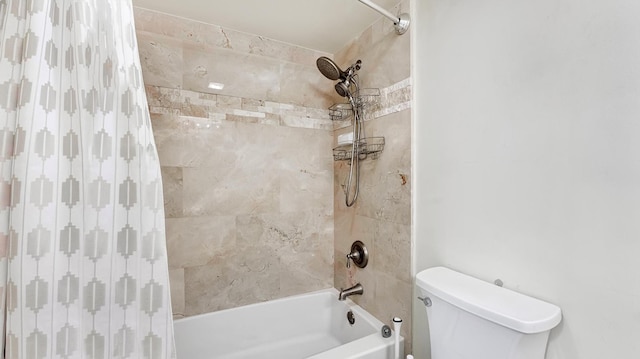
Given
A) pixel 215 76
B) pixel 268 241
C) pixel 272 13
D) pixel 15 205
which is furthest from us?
pixel 268 241

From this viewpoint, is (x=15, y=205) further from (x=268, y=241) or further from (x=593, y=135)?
(x=593, y=135)

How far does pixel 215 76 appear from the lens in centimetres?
166

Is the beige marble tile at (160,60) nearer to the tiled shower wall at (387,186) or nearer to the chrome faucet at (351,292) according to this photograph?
the tiled shower wall at (387,186)

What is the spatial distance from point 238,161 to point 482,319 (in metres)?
1.51

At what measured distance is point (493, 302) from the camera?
32.6 inches

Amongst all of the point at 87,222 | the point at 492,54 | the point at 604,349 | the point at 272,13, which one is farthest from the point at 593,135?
the point at 272,13

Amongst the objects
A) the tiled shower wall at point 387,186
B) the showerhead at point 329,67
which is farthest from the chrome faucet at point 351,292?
the showerhead at point 329,67

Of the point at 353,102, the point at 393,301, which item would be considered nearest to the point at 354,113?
the point at 353,102

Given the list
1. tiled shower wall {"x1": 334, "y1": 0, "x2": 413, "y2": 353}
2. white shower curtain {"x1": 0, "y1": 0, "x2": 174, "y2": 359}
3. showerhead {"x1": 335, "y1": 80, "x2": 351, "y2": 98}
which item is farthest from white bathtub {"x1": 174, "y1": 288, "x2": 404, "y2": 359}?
showerhead {"x1": 335, "y1": 80, "x2": 351, "y2": 98}

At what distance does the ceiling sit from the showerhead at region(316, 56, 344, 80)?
26 cm

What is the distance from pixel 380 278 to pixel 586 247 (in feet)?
3.17

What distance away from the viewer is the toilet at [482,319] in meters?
0.75

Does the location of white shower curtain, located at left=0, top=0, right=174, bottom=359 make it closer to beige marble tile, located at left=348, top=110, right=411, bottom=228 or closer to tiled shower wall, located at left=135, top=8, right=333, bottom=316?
tiled shower wall, located at left=135, top=8, right=333, bottom=316

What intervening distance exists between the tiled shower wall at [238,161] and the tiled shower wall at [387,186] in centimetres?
39
